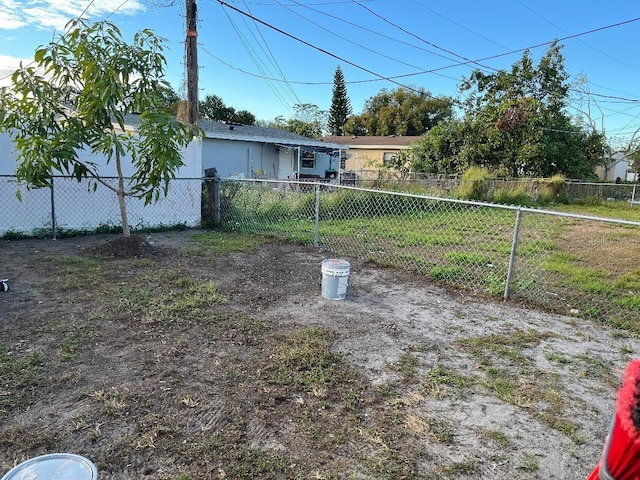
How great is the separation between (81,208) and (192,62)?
374 centimetres

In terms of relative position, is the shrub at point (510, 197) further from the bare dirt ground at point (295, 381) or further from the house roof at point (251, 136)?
the bare dirt ground at point (295, 381)

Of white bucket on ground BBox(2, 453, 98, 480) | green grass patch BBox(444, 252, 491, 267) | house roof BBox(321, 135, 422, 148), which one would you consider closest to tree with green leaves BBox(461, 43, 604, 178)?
house roof BBox(321, 135, 422, 148)

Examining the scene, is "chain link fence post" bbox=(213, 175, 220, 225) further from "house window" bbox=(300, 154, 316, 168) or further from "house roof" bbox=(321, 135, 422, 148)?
"house roof" bbox=(321, 135, 422, 148)

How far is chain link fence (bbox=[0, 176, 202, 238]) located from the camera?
23.5ft

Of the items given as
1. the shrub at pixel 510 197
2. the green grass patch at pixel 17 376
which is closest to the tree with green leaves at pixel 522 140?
the shrub at pixel 510 197

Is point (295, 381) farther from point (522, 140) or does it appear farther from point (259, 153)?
point (522, 140)

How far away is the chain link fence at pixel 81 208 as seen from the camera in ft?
23.5

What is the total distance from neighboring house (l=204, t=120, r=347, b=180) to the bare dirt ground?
37.8ft

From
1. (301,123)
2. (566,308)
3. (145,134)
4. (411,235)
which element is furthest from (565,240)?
(301,123)

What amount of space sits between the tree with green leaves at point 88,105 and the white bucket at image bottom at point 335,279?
276 cm

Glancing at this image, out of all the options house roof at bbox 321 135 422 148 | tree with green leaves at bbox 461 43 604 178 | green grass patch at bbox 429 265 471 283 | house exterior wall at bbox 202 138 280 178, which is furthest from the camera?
house roof at bbox 321 135 422 148

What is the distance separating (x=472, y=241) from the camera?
821 centimetres

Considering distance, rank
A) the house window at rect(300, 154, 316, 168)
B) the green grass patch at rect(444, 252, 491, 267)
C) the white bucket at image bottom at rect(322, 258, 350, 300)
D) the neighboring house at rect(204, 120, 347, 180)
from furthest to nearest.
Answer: the house window at rect(300, 154, 316, 168) → the neighboring house at rect(204, 120, 347, 180) → the green grass patch at rect(444, 252, 491, 267) → the white bucket at image bottom at rect(322, 258, 350, 300)

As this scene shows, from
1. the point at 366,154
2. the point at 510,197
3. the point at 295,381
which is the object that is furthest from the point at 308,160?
the point at 295,381
